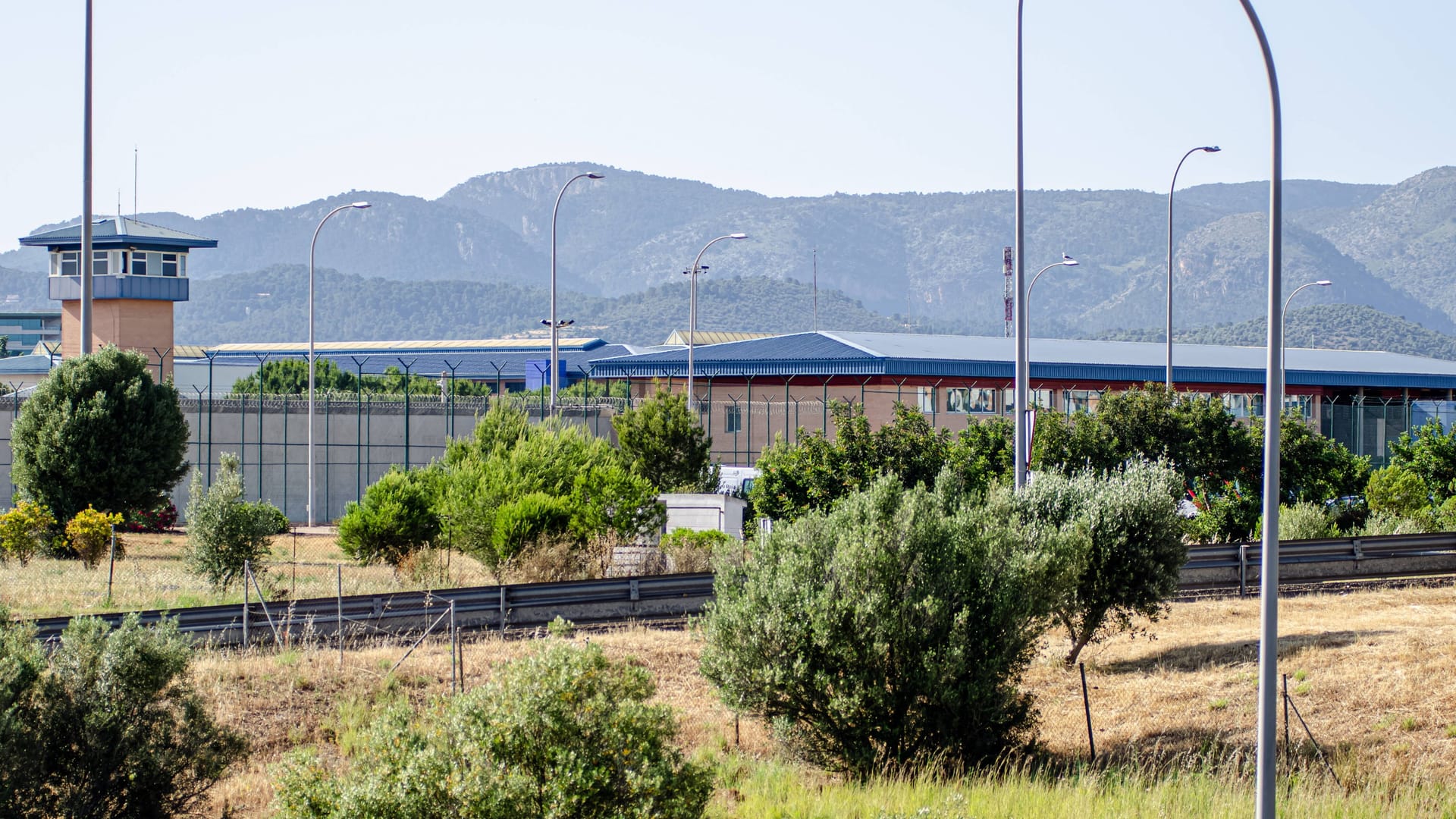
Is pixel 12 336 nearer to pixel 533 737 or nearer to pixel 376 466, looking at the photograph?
pixel 376 466

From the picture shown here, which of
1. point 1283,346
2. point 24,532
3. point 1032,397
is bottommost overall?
point 24,532

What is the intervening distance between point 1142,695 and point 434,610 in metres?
10.2

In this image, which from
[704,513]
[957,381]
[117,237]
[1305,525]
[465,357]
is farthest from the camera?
[465,357]

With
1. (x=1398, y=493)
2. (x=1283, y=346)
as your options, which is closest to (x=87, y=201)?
(x=1398, y=493)

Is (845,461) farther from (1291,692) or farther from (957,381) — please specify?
(957,381)

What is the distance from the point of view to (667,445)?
125 feet

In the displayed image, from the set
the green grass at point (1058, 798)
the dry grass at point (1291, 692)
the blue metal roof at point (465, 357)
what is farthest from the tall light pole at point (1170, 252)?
the blue metal roof at point (465, 357)

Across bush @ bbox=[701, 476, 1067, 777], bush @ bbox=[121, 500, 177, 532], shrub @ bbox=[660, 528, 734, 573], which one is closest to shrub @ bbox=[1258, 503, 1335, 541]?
shrub @ bbox=[660, 528, 734, 573]

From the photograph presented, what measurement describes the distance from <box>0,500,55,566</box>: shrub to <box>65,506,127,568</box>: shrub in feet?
2.64

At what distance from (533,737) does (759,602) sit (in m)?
4.76

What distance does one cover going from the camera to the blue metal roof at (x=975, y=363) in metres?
57.4

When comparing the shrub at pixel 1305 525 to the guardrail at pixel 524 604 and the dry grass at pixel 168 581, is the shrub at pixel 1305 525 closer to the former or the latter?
the guardrail at pixel 524 604

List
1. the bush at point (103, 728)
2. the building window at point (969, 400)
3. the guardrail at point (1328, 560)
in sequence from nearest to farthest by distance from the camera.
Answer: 1. the bush at point (103, 728)
2. the guardrail at point (1328, 560)
3. the building window at point (969, 400)

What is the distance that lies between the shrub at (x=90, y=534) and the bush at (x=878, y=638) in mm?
17037
